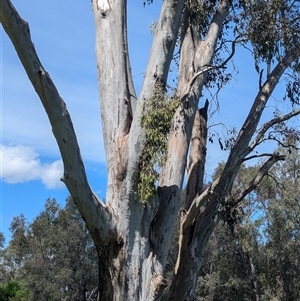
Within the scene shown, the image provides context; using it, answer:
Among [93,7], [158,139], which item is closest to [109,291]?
[158,139]

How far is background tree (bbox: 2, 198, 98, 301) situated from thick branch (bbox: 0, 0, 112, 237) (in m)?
22.3

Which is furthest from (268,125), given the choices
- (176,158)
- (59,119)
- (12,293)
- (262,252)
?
(262,252)

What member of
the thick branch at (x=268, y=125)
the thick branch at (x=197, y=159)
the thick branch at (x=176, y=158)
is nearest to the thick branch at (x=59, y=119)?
the thick branch at (x=176, y=158)

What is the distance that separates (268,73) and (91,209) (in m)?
4.81

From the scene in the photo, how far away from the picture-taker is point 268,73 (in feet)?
28.0

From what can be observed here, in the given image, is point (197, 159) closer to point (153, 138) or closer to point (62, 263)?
point (153, 138)

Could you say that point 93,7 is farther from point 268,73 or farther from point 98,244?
point 268,73

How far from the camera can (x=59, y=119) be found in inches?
178

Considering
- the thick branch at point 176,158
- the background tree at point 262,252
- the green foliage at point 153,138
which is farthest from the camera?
the background tree at point 262,252

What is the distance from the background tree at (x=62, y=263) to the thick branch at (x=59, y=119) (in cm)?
2232

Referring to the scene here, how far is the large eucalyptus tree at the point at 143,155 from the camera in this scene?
4.63 m

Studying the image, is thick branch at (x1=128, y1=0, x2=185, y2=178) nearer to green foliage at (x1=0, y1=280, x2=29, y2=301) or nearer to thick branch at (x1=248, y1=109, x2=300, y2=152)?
thick branch at (x1=248, y1=109, x2=300, y2=152)

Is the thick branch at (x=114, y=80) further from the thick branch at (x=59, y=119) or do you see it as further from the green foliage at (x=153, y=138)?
the thick branch at (x=59, y=119)

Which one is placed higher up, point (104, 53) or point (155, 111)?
point (104, 53)
